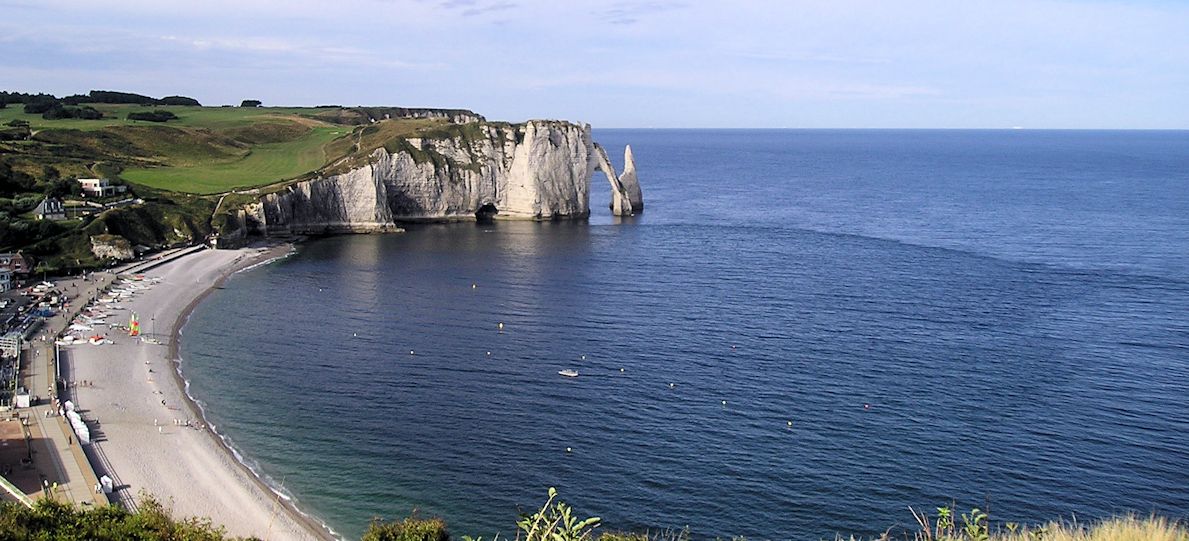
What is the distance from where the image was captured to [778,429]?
4566 cm

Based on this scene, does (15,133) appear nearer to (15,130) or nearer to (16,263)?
(15,130)

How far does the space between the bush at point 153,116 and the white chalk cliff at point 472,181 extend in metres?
55.9

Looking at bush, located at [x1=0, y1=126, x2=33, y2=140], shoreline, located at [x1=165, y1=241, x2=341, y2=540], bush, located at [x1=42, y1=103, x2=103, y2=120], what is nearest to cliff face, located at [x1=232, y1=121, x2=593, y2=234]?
shoreline, located at [x1=165, y1=241, x2=341, y2=540]

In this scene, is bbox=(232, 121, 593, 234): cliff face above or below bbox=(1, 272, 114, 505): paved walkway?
above

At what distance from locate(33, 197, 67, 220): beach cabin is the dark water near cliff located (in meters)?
21.4

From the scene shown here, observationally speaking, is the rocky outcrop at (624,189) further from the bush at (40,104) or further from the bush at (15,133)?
the bush at (40,104)

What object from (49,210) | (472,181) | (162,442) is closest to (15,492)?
(162,442)

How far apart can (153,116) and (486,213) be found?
66030 mm

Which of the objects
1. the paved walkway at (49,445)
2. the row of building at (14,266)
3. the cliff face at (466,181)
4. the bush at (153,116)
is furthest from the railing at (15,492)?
the bush at (153,116)

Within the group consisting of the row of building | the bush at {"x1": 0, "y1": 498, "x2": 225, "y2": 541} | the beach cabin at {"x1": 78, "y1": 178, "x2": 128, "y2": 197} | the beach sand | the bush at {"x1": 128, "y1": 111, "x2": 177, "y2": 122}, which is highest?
the bush at {"x1": 128, "y1": 111, "x2": 177, "y2": 122}

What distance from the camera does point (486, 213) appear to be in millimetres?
132375

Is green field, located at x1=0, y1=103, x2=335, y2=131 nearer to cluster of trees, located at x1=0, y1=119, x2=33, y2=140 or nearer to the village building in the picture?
cluster of trees, located at x1=0, y1=119, x2=33, y2=140

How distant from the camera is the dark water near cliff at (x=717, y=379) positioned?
39250mm

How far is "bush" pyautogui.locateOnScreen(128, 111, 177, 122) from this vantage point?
155 meters
